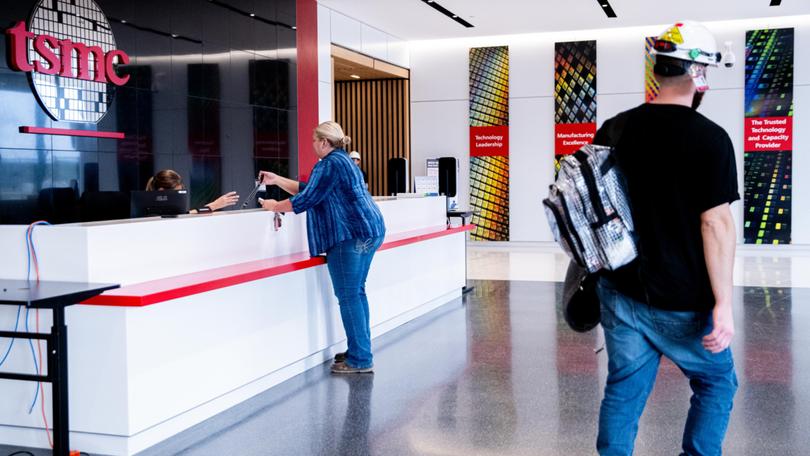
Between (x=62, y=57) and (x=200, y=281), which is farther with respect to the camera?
(x=62, y=57)

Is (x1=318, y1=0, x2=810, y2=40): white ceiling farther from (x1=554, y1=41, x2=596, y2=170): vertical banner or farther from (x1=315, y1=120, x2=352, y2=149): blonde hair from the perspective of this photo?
(x1=315, y1=120, x2=352, y2=149): blonde hair

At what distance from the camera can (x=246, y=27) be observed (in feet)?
31.7

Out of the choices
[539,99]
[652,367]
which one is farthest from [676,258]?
[539,99]

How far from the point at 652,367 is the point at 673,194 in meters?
0.50

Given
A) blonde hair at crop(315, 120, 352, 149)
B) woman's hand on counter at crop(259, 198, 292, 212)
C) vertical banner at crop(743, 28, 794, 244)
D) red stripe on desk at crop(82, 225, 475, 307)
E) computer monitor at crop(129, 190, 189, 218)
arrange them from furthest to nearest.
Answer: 1. vertical banner at crop(743, 28, 794, 244)
2. blonde hair at crop(315, 120, 352, 149)
3. woman's hand on counter at crop(259, 198, 292, 212)
4. computer monitor at crop(129, 190, 189, 218)
5. red stripe on desk at crop(82, 225, 475, 307)

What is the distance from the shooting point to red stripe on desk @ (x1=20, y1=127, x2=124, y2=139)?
634 cm

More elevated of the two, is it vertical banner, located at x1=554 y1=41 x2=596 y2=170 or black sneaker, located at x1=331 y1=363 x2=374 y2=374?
vertical banner, located at x1=554 y1=41 x2=596 y2=170

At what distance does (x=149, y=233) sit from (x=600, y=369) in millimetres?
2770

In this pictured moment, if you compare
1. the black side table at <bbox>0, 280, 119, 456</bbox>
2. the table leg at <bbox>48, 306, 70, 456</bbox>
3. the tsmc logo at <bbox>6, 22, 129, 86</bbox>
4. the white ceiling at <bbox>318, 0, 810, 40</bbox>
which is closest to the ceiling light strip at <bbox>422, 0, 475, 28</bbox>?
the white ceiling at <bbox>318, 0, 810, 40</bbox>

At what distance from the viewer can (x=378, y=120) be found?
15.5 m

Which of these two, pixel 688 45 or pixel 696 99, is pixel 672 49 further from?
pixel 696 99

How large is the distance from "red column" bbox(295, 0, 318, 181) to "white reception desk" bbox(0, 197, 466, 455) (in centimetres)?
559

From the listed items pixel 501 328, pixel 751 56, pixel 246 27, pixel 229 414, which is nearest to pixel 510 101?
pixel 751 56

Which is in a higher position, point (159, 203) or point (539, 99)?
point (539, 99)
